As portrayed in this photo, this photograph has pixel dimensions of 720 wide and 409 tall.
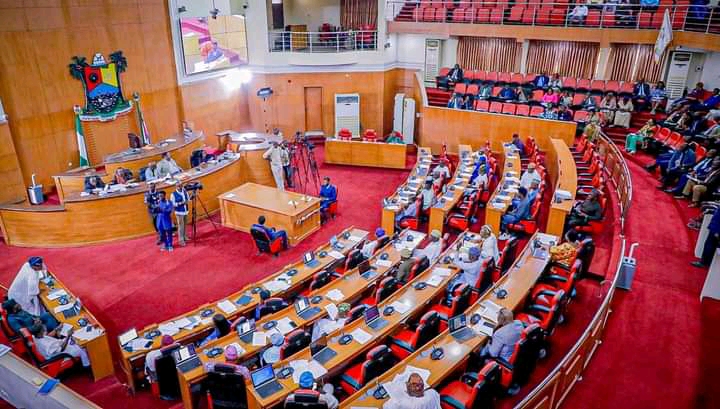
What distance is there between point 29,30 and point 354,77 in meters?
11.6

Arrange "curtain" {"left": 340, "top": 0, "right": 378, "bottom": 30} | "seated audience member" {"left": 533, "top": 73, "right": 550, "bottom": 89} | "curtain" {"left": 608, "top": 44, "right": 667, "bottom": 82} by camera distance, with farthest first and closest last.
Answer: "curtain" {"left": 340, "top": 0, "right": 378, "bottom": 30}
"seated audience member" {"left": 533, "top": 73, "right": 550, "bottom": 89}
"curtain" {"left": 608, "top": 44, "right": 667, "bottom": 82}

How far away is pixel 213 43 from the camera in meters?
18.6

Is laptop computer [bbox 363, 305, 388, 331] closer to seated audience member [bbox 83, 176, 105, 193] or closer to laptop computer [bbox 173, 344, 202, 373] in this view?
laptop computer [bbox 173, 344, 202, 373]

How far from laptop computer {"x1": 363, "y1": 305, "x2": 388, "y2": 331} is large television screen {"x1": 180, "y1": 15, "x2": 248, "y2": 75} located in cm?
1332

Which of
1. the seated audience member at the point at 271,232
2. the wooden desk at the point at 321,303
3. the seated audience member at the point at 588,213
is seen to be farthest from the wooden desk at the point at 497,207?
the seated audience member at the point at 271,232

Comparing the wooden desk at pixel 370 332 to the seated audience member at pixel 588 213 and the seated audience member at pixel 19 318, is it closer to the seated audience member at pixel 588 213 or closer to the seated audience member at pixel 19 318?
the seated audience member at pixel 588 213

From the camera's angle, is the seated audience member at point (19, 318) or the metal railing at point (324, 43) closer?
the seated audience member at point (19, 318)

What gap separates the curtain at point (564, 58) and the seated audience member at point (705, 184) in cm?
973

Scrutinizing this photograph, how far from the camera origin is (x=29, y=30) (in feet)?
42.2

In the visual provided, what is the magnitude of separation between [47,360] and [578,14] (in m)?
19.7

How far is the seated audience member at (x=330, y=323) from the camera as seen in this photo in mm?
7576

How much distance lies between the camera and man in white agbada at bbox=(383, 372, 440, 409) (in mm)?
5508

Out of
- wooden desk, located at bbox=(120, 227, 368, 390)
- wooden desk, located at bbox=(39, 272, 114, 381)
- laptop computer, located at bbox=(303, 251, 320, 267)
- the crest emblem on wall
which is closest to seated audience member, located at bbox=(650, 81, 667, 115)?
wooden desk, located at bbox=(120, 227, 368, 390)

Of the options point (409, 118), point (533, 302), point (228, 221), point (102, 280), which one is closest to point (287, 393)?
point (533, 302)
